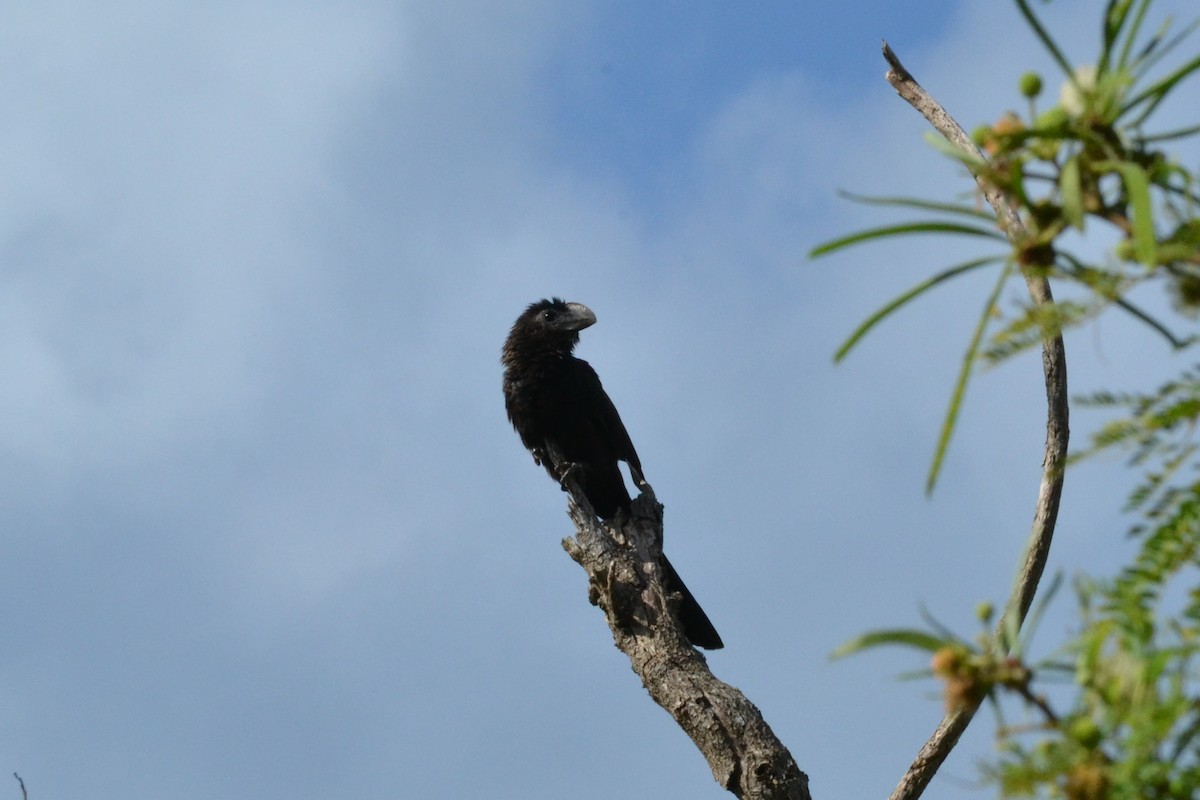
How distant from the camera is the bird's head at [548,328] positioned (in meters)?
7.61

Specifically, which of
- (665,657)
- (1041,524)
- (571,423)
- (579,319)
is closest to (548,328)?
(579,319)

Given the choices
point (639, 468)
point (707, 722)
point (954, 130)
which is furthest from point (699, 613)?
point (954, 130)

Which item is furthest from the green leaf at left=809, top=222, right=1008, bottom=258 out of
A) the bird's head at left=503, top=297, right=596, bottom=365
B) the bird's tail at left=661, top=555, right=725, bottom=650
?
the bird's head at left=503, top=297, right=596, bottom=365

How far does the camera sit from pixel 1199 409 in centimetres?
113

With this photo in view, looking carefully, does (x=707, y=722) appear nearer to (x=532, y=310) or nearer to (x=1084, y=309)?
(x=1084, y=309)

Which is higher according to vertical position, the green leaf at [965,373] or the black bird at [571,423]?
the black bird at [571,423]

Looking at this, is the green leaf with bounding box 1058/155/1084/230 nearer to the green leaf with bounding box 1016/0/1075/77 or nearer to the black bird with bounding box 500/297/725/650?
the green leaf with bounding box 1016/0/1075/77

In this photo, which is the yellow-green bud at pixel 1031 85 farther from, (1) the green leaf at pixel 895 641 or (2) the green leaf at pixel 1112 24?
(1) the green leaf at pixel 895 641

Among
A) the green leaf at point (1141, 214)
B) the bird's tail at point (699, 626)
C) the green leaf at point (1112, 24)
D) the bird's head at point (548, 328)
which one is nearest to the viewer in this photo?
the green leaf at point (1141, 214)

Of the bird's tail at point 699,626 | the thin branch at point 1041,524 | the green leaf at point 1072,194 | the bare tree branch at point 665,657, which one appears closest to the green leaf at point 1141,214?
the green leaf at point 1072,194

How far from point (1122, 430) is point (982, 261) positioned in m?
0.19

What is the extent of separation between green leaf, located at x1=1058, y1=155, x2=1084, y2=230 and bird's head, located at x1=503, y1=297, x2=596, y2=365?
6.43 meters

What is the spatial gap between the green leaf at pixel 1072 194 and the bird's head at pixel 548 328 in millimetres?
6428

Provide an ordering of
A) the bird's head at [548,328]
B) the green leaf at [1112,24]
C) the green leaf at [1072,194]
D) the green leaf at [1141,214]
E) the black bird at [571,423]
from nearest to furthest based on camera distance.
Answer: the green leaf at [1141,214], the green leaf at [1072,194], the green leaf at [1112,24], the black bird at [571,423], the bird's head at [548,328]
